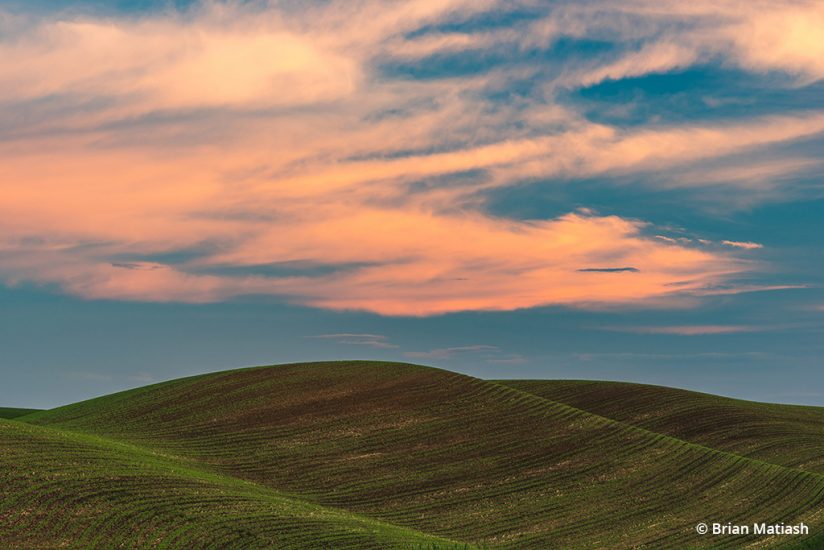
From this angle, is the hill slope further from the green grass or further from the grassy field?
the green grass

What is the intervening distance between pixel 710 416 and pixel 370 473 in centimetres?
3836

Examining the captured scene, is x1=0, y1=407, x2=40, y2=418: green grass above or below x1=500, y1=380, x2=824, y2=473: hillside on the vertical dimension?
above

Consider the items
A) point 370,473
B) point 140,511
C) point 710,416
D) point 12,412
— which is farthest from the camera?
point 12,412

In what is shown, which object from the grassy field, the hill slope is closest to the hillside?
the grassy field

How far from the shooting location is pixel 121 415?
7112 centimetres

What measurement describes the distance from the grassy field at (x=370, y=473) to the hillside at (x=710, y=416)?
179 cm

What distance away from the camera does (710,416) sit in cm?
7975

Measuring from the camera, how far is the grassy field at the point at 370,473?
124ft

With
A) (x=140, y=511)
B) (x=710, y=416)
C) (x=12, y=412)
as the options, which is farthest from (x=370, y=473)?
(x=12, y=412)

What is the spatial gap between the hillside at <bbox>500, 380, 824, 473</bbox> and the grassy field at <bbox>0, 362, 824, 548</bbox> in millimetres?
1790

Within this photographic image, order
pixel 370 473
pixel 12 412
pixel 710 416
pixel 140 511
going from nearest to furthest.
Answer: pixel 140 511, pixel 370 473, pixel 710 416, pixel 12 412

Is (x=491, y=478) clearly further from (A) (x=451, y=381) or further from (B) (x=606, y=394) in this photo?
(B) (x=606, y=394)

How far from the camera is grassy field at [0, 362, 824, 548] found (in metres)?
37.8

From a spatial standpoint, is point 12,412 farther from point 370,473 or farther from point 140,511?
point 140,511
